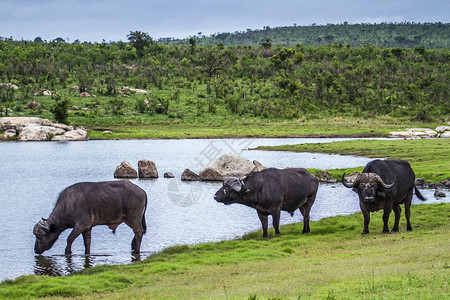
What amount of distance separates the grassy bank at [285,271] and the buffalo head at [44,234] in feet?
7.54

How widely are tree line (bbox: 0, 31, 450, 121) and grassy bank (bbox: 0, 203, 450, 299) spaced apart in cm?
5501

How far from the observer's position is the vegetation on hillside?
2872 inches

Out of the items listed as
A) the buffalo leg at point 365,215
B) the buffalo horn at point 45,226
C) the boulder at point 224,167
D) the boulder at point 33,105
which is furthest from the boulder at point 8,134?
the buffalo leg at point 365,215

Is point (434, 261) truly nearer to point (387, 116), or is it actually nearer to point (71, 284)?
point (71, 284)

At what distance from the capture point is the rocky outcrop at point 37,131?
199 feet

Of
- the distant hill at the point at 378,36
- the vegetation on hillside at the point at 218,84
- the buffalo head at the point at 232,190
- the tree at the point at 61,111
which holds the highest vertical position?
the distant hill at the point at 378,36

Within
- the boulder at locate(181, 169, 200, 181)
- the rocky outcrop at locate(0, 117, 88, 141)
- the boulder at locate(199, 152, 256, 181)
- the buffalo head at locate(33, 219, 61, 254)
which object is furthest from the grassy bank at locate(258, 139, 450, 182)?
the rocky outcrop at locate(0, 117, 88, 141)

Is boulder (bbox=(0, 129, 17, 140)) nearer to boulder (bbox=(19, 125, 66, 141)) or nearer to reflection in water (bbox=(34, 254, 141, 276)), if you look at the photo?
boulder (bbox=(19, 125, 66, 141))

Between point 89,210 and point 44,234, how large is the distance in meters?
1.45

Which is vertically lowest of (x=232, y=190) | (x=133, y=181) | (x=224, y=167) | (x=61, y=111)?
(x=133, y=181)

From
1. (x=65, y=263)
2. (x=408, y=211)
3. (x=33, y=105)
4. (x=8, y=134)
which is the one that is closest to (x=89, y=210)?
(x=65, y=263)

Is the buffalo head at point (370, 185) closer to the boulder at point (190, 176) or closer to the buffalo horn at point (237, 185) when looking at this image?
the buffalo horn at point (237, 185)

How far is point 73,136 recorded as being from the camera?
2389 inches

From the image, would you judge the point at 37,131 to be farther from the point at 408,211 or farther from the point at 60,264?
the point at 408,211
